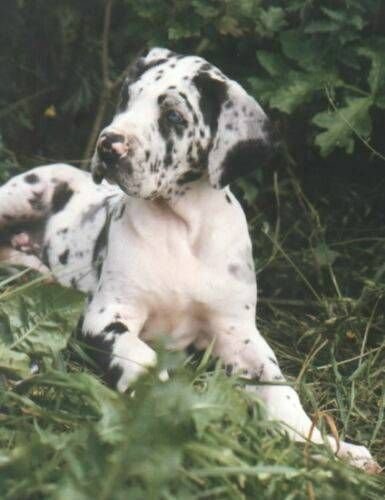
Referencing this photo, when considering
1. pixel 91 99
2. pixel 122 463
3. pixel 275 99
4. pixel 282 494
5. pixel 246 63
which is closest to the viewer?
pixel 122 463

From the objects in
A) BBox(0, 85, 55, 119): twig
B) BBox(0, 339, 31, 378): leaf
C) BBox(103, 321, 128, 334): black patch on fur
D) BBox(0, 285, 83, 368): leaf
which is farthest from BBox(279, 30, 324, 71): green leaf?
BBox(0, 339, 31, 378): leaf

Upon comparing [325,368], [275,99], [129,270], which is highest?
[275,99]

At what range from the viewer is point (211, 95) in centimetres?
481

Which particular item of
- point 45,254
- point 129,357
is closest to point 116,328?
point 129,357

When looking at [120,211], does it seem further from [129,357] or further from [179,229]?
[129,357]

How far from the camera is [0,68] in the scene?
24.2 feet

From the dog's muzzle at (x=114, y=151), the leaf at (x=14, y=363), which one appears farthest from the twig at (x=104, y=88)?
the leaf at (x=14, y=363)

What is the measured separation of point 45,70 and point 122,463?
5050 mm

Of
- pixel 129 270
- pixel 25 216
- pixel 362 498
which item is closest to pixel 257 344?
pixel 129 270

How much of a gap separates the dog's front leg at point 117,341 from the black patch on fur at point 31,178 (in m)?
1.20

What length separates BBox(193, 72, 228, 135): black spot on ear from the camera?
480cm

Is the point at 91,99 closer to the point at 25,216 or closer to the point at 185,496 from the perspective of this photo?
the point at 25,216

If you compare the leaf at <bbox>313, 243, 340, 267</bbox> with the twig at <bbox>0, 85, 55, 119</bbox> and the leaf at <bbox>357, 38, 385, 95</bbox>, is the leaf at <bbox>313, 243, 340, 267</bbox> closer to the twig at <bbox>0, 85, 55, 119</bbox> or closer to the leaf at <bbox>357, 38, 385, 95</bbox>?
the leaf at <bbox>357, 38, 385, 95</bbox>

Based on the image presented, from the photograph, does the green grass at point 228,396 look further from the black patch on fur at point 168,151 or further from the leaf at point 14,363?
the black patch on fur at point 168,151
